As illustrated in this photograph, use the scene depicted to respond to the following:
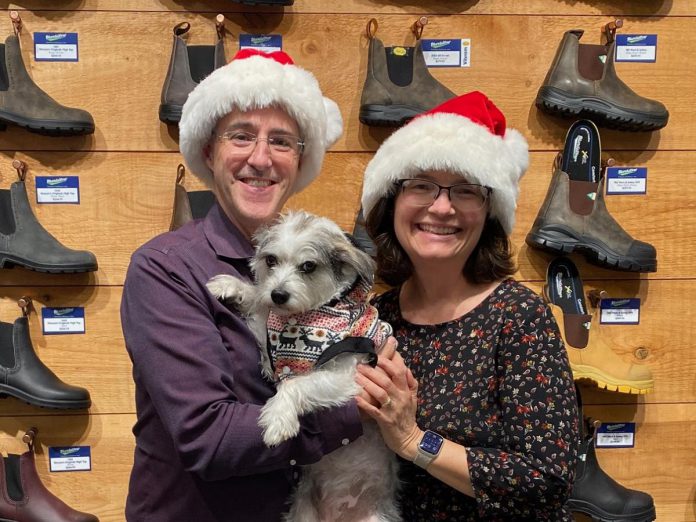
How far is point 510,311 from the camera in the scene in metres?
1.31

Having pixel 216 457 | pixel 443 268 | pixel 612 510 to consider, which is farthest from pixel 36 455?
pixel 612 510

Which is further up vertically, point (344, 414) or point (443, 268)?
point (443, 268)

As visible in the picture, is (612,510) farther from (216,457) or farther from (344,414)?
(216,457)

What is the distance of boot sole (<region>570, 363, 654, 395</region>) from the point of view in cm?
227

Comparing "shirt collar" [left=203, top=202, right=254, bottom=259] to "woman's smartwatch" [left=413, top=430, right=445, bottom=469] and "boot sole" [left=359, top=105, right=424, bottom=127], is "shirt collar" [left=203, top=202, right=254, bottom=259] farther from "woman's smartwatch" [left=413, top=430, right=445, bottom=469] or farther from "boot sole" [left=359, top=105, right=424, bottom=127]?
"boot sole" [left=359, top=105, right=424, bottom=127]

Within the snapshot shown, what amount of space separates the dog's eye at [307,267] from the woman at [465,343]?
0.75 feet

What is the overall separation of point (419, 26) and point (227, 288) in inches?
59.3

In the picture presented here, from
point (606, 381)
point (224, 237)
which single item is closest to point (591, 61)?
point (606, 381)

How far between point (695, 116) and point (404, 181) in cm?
170

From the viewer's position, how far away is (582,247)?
228 cm

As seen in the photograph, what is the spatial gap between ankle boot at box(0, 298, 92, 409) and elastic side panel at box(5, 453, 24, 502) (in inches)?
10.8

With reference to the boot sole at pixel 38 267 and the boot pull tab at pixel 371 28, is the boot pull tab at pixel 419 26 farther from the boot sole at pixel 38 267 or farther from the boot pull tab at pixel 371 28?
the boot sole at pixel 38 267

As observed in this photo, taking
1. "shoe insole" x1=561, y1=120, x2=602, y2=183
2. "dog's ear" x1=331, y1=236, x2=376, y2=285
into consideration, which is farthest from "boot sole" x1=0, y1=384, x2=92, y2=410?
"shoe insole" x1=561, y1=120, x2=602, y2=183

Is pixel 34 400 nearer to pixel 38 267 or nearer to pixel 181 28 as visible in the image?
pixel 38 267
